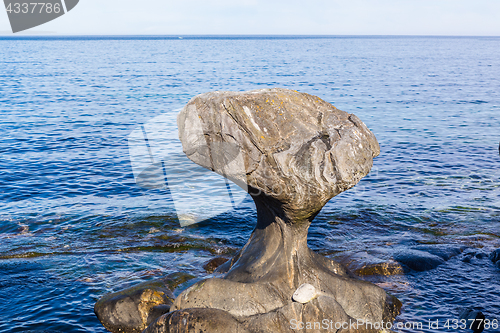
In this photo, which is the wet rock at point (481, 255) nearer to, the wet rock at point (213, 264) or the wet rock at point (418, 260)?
the wet rock at point (418, 260)

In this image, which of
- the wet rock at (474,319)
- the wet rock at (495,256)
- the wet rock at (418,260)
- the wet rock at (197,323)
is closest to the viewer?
the wet rock at (197,323)

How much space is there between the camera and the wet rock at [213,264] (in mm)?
9609

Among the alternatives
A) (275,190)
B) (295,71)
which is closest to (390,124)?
(275,190)

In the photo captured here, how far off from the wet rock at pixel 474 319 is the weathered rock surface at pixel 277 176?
1.48m

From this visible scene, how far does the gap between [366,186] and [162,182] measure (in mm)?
7392

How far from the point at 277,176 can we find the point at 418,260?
482 centimetres

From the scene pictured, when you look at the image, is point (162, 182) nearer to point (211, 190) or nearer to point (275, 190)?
point (211, 190)

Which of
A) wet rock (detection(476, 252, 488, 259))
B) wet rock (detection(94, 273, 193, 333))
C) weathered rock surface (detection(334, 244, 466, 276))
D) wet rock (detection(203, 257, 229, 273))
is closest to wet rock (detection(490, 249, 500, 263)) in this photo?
wet rock (detection(476, 252, 488, 259))

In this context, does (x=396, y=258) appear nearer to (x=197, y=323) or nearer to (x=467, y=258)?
(x=467, y=258)

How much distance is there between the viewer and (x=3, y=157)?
1905cm

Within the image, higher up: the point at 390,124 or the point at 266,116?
the point at 266,116

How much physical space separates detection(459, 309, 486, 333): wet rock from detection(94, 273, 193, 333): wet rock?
493 cm

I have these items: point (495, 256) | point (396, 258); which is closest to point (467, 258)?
point (495, 256)

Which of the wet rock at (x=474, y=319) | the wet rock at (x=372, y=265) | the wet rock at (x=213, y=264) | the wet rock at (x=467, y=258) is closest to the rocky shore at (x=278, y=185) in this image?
the wet rock at (x=474, y=319)
